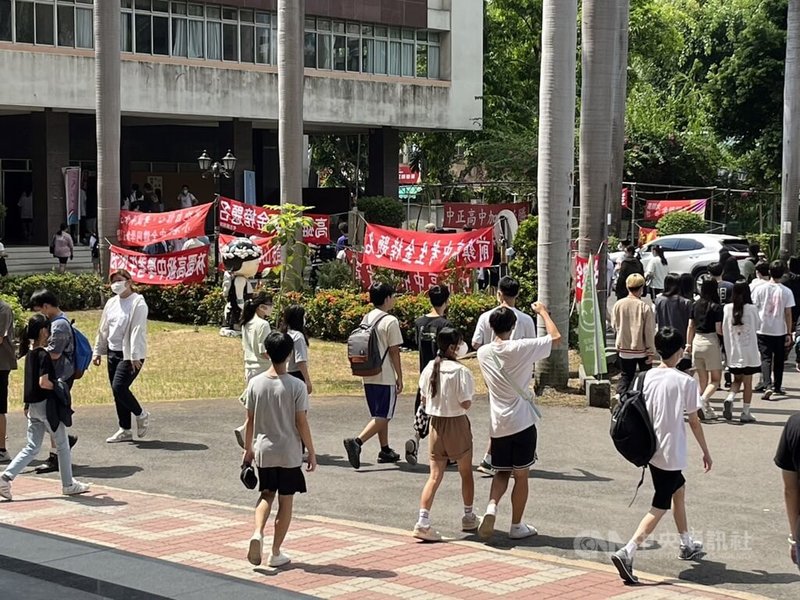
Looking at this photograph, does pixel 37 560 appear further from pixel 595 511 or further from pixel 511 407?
pixel 595 511

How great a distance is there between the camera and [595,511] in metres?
10.0

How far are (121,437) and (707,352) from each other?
676 cm

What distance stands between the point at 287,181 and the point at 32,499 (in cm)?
1414

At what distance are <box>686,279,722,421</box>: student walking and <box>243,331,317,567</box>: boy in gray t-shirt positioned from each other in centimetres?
728

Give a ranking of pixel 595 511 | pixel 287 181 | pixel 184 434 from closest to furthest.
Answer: pixel 595 511 < pixel 184 434 < pixel 287 181

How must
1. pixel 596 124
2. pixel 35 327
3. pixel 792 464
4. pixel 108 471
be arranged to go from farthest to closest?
1. pixel 596 124
2. pixel 108 471
3. pixel 35 327
4. pixel 792 464

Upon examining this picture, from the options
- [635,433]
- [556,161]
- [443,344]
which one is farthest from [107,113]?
[635,433]

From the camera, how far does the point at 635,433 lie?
26.7 ft

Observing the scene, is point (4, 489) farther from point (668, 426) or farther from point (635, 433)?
point (668, 426)

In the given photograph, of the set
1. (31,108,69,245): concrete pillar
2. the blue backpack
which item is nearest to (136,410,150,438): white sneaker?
the blue backpack

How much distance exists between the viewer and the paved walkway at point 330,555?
25.1ft

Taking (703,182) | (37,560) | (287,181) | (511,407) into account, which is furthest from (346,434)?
(703,182)

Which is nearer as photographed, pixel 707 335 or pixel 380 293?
pixel 380 293

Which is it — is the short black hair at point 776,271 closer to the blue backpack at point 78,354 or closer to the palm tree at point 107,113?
the blue backpack at point 78,354
